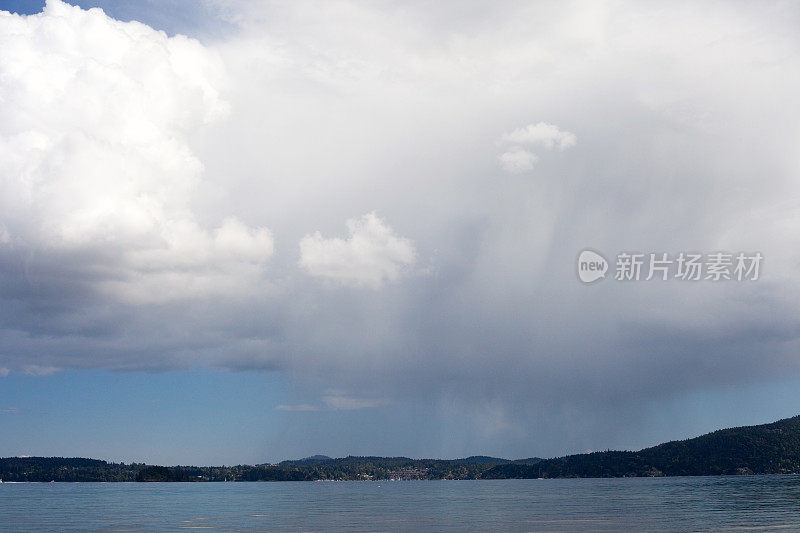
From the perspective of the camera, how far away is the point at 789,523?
326ft

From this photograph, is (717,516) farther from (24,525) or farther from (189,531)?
(24,525)

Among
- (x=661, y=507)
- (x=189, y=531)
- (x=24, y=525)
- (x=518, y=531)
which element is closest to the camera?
(x=518, y=531)

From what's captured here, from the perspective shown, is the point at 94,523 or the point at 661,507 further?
the point at 661,507

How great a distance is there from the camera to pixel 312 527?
110750 mm

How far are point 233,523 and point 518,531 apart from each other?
169 feet

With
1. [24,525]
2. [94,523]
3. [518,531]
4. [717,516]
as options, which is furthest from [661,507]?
[24,525]

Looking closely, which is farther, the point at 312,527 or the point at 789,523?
the point at 312,527

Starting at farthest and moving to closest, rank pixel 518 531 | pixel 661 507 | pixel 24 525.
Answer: pixel 661 507
pixel 24 525
pixel 518 531

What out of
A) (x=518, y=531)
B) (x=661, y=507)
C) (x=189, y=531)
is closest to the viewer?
(x=518, y=531)

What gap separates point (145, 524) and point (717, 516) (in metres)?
97.5

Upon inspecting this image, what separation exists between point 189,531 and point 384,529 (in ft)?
96.0

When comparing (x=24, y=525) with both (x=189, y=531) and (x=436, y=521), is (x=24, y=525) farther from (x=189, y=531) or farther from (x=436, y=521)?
(x=436, y=521)

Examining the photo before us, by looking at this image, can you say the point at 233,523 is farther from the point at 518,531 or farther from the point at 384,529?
the point at 518,531

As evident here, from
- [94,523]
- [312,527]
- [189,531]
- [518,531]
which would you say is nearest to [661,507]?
[518,531]
